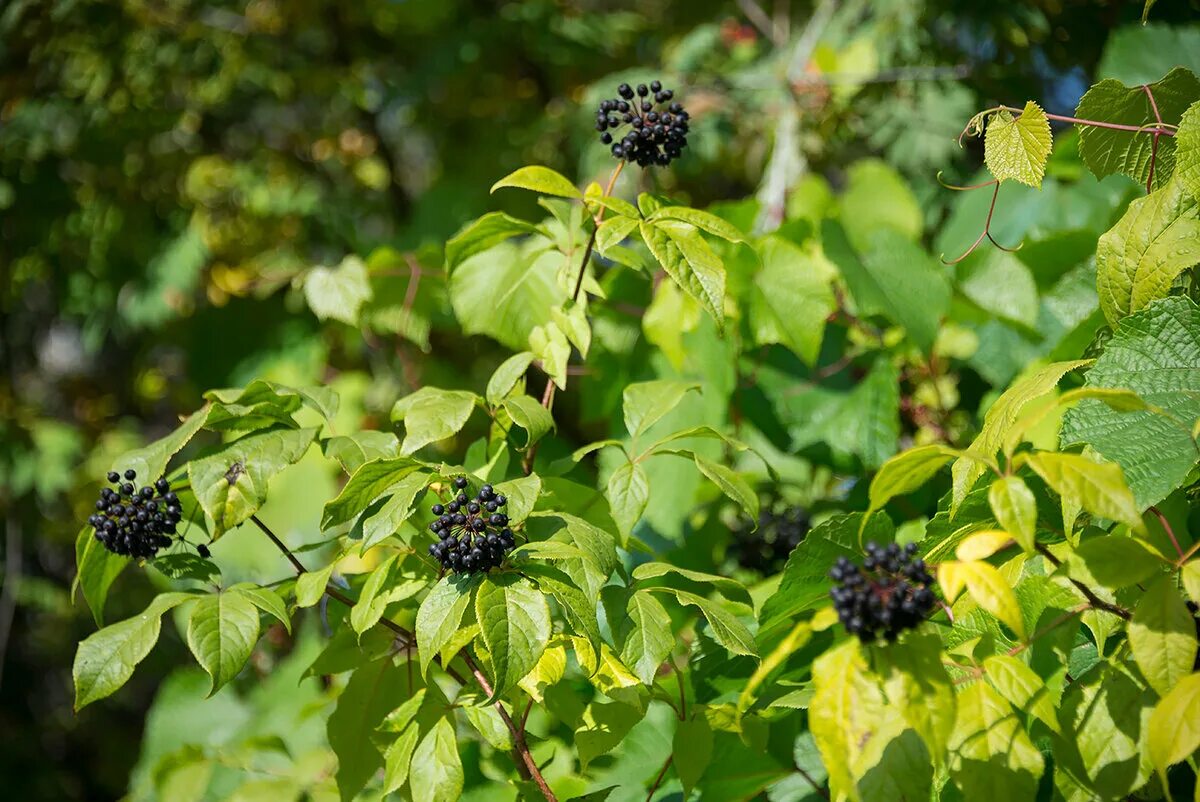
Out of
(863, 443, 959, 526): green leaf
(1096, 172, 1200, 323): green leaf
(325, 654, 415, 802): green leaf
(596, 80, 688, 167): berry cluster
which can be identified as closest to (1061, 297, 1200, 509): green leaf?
(1096, 172, 1200, 323): green leaf

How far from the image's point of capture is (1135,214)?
0.96 meters

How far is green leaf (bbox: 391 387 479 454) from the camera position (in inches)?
38.2

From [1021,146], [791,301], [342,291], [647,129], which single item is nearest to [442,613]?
[647,129]

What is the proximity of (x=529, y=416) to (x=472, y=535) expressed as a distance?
18cm

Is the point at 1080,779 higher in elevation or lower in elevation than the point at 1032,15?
lower

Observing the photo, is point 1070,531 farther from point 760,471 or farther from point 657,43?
point 657,43

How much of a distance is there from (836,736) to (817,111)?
204 centimetres

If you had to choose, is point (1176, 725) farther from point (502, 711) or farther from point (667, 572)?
point (502, 711)

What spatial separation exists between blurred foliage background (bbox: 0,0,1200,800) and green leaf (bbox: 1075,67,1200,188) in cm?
67

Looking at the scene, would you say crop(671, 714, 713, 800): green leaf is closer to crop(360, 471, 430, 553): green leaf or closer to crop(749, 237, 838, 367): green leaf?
crop(360, 471, 430, 553): green leaf

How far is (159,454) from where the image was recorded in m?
1.06

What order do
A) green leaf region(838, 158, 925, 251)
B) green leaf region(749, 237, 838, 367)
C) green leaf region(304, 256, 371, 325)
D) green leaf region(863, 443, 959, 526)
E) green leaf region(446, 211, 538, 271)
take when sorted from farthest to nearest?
green leaf region(838, 158, 925, 251) < green leaf region(304, 256, 371, 325) < green leaf region(749, 237, 838, 367) < green leaf region(446, 211, 538, 271) < green leaf region(863, 443, 959, 526)

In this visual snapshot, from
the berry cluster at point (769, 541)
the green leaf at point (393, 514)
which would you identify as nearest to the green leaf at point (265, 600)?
the green leaf at point (393, 514)

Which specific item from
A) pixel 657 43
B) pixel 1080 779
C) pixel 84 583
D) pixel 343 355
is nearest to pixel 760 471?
pixel 1080 779
